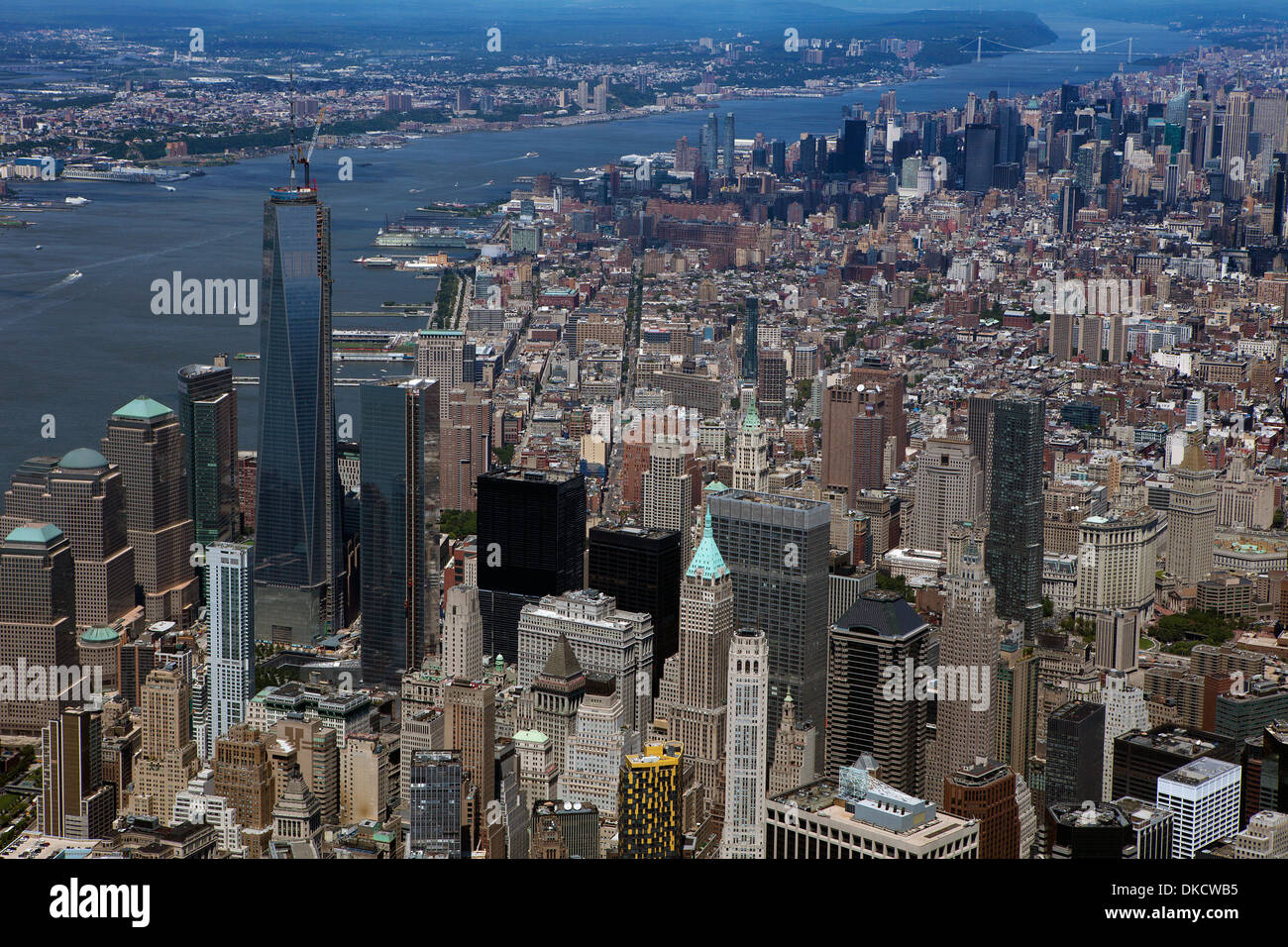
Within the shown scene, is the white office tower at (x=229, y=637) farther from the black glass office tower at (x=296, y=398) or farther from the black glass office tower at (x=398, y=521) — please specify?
the black glass office tower at (x=398, y=521)

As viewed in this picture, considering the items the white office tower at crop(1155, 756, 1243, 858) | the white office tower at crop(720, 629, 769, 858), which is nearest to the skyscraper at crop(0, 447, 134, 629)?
the white office tower at crop(720, 629, 769, 858)

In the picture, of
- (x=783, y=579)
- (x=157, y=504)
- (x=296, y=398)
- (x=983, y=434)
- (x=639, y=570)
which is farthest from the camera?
(x=983, y=434)

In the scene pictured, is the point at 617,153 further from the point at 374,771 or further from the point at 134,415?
the point at 374,771

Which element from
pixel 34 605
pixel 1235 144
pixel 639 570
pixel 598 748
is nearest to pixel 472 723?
pixel 598 748

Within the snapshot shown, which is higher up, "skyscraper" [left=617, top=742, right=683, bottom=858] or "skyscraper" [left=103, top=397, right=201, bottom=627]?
"skyscraper" [left=103, top=397, right=201, bottom=627]

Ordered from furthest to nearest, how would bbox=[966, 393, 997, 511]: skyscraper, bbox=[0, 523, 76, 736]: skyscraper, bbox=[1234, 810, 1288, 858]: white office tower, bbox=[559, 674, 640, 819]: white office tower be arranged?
bbox=[966, 393, 997, 511]: skyscraper < bbox=[0, 523, 76, 736]: skyscraper < bbox=[559, 674, 640, 819]: white office tower < bbox=[1234, 810, 1288, 858]: white office tower

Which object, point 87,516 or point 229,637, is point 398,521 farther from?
point 87,516

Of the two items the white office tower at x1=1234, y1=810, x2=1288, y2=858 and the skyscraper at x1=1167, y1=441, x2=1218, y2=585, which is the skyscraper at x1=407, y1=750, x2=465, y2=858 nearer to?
the white office tower at x1=1234, y1=810, x2=1288, y2=858
